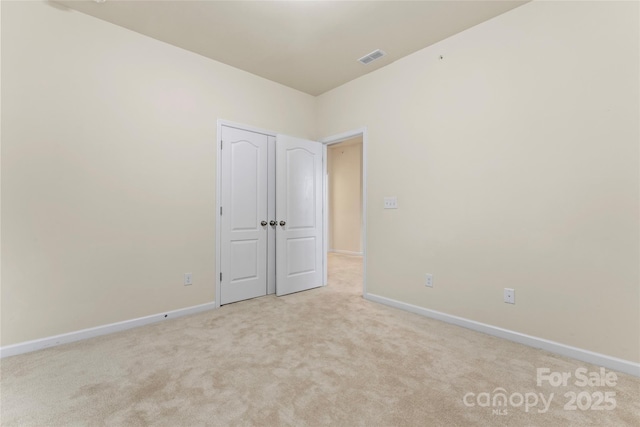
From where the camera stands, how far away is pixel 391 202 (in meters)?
3.29

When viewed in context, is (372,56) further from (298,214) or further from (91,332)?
(91,332)

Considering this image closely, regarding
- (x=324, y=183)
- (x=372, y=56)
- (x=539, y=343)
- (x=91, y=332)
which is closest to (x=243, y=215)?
(x=324, y=183)

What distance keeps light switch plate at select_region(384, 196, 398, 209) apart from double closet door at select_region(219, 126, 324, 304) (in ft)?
3.76

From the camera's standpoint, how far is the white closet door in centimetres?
371

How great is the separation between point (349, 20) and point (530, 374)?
10.2 ft

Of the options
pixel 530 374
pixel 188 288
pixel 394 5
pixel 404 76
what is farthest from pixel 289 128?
pixel 530 374

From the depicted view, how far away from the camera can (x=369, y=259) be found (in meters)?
3.51

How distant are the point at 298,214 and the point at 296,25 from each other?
2.19m

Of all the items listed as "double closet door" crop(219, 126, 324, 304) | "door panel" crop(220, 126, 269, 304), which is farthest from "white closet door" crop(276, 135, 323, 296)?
"door panel" crop(220, 126, 269, 304)

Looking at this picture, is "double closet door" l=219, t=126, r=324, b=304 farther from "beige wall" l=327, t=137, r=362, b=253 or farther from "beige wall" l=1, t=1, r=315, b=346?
"beige wall" l=327, t=137, r=362, b=253

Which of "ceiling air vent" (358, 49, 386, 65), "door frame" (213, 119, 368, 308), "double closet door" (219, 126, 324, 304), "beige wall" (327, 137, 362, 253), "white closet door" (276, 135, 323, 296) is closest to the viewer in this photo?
"ceiling air vent" (358, 49, 386, 65)

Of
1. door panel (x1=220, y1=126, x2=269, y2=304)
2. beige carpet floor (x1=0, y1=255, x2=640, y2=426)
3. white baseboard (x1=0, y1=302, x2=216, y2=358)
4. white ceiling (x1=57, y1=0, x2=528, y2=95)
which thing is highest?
white ceiling (x1=57, y1=0, x2=528, y2=95)

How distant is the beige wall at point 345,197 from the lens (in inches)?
285

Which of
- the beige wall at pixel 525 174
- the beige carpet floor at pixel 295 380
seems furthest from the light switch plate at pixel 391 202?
the beige carpet floor at pixel 295 380
